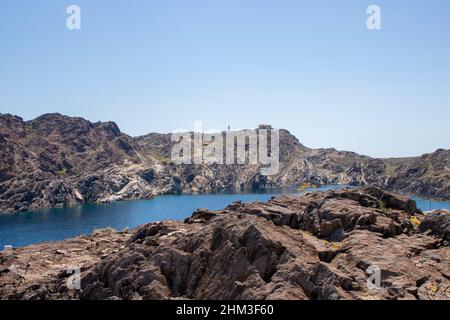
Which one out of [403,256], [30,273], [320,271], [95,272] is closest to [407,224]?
[403,256]

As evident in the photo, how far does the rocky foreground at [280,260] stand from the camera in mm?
37469

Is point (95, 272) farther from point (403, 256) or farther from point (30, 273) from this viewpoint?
point (403, 256)

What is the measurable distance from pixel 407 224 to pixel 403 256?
12163 mm

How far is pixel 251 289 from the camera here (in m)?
38.1

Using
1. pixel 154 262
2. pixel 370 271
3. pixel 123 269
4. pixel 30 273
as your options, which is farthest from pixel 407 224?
pixel 30 273

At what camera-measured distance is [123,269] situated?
48.4m

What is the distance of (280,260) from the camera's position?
40156 mm

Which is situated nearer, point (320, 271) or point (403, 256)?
point (320, 271)

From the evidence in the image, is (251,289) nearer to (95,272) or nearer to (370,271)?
(370,271)

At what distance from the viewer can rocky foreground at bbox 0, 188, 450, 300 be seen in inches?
1475

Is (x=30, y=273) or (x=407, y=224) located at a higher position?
(x=407, y=224)
